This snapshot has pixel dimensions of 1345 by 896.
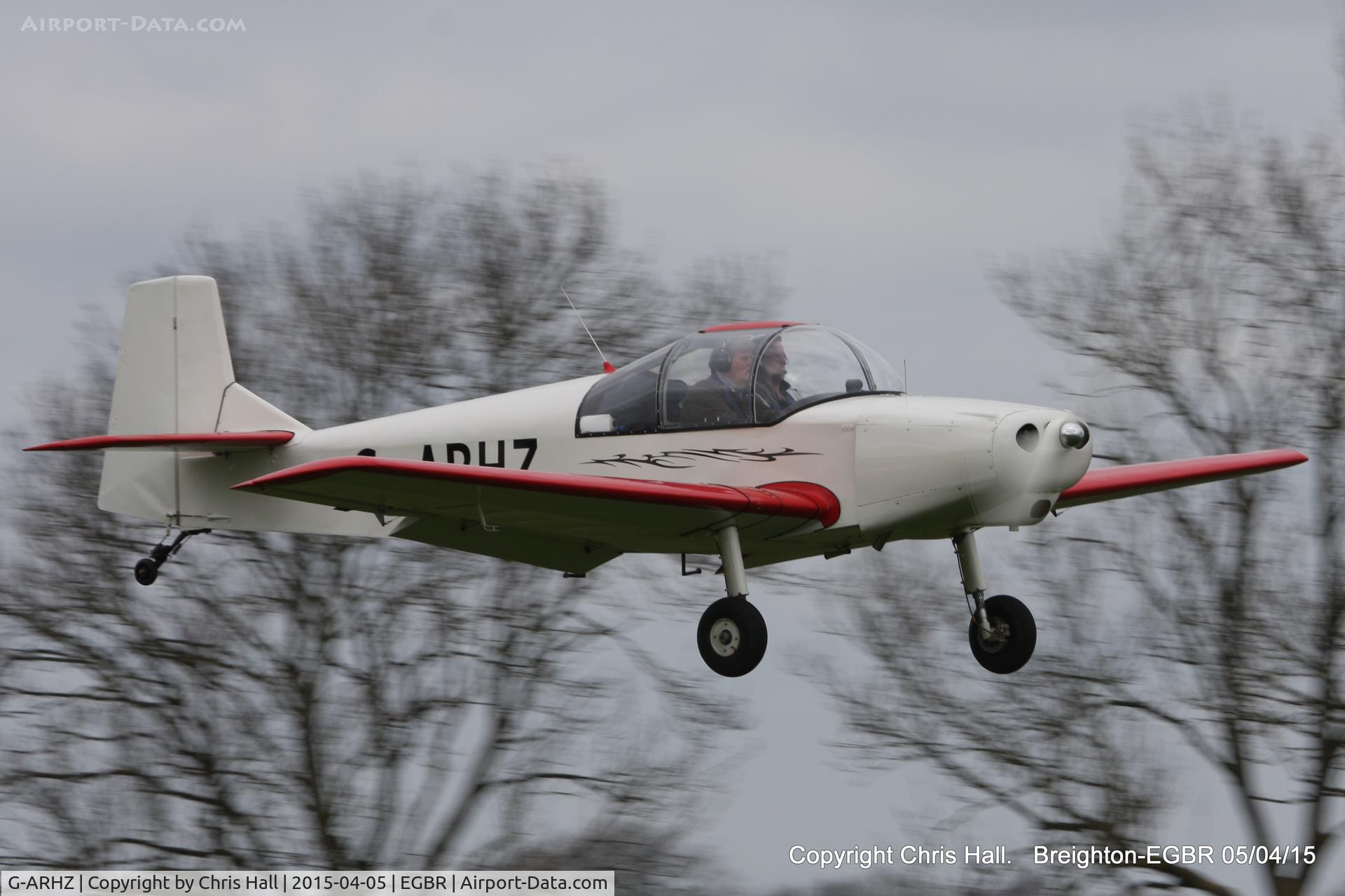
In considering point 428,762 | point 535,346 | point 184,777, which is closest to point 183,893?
point 184,777

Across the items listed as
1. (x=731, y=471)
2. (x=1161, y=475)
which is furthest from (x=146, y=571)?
(x=1161, y=475)

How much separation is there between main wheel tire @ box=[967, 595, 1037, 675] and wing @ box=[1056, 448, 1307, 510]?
1.40 metres

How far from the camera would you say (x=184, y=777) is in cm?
2162

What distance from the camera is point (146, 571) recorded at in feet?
Answer: 45.7

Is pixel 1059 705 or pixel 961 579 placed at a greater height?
pixel 961 579

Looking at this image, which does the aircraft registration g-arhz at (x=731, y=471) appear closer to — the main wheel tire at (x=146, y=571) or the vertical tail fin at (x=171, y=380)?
the main wheel tire at (x=146, y=571)

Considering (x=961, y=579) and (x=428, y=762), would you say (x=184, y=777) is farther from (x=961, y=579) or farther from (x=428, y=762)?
(x=961, y=579)

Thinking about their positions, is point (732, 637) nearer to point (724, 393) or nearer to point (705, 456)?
point (705, 456)

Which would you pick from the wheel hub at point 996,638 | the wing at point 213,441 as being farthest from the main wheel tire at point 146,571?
the wheel hub at point 996,638

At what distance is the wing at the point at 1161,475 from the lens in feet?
41.3

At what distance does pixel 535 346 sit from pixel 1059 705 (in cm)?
776

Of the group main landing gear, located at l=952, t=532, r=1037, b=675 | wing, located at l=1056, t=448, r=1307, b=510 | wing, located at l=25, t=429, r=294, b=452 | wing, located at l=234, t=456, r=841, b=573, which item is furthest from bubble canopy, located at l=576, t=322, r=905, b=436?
wing, located at l=25, t=429, r=294, b=452

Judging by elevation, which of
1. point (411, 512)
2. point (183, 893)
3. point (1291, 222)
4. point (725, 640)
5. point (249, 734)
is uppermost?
point (1291, 222)

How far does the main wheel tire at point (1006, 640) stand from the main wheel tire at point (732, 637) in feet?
5.53
